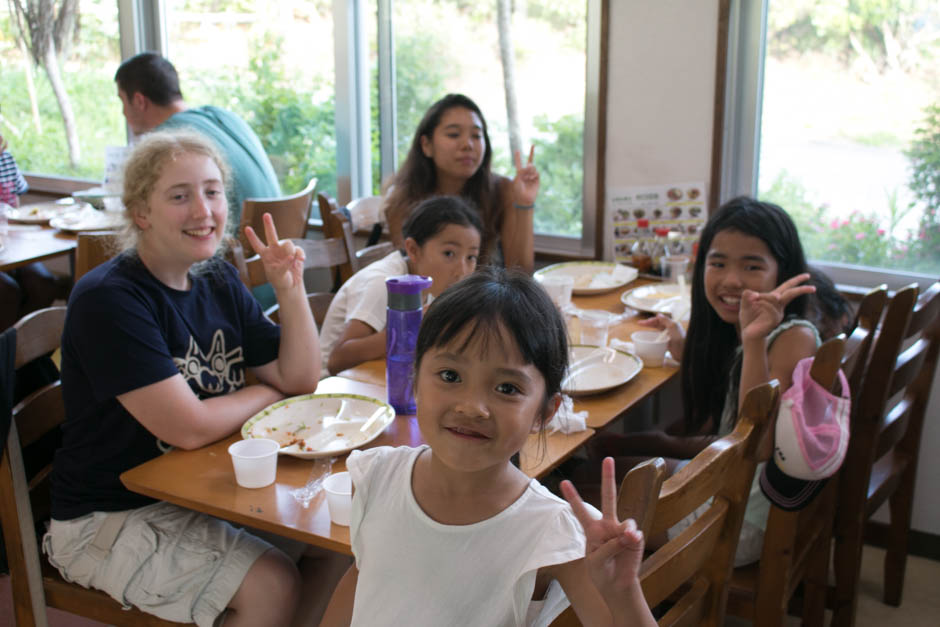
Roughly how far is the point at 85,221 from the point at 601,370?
2387mm

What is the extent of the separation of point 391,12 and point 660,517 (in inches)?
117

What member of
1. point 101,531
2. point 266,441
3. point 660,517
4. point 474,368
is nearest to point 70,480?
point 101,531

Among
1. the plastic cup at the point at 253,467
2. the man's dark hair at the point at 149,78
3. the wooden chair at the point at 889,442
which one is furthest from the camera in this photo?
the man's dark hair at the point at 149,78

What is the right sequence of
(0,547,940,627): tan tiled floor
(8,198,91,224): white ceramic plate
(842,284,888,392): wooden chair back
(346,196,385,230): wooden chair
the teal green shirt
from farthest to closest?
1. (8,198,91,224): white ceramic plate
2. (346,196,385,230): wooden chair
3. the teal green shirt
4. (0,547,940,627): tan tiled floor
5. (842,284,888,392): wooden chair back

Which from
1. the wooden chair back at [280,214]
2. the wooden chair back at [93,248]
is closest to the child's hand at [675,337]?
the wooden chair back at [280,214]

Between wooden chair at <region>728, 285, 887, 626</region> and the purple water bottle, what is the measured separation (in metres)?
0.73

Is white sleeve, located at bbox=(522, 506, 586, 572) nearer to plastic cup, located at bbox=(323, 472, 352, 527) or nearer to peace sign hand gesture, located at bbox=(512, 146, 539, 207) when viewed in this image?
plastic cup, located at bbox=(323, 472, 352, 527)

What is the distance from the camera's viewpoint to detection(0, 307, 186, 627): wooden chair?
156cm

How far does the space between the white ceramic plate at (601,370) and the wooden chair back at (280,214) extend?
3.75ft

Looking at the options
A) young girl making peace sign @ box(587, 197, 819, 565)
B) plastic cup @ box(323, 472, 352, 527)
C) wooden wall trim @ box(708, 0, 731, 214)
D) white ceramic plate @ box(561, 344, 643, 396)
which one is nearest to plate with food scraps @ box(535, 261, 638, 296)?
wooden wall trim @ box(708, 0, 731, 214)

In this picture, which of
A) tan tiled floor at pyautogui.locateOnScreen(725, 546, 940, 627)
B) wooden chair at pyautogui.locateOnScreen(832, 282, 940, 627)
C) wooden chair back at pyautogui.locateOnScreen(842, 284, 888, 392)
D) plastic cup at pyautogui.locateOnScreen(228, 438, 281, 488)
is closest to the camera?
plastic cup at pyautogui.locateOnScreen(228, 438, 281, 488)

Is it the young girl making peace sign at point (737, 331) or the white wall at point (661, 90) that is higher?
the white wall at point (661, 90)

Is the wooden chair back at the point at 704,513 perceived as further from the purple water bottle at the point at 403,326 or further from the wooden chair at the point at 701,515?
the purple water bottle at the point at 403,326

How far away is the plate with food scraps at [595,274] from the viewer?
2.75m
